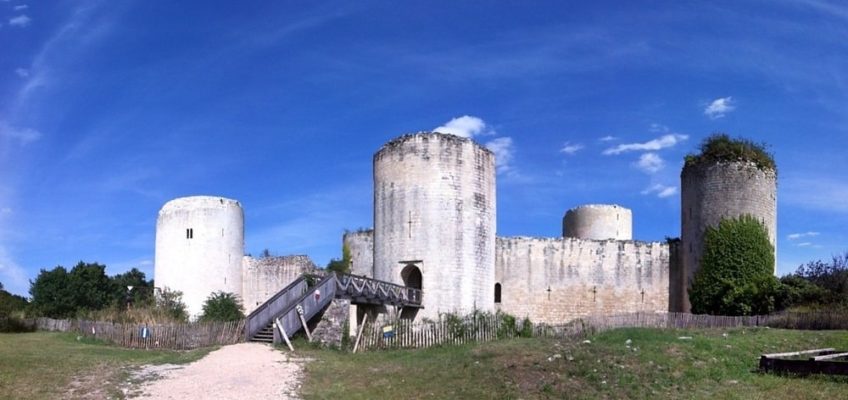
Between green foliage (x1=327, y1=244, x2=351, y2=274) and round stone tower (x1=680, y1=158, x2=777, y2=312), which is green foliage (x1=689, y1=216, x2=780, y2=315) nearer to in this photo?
round stone tower (x1=680, y1=158, x2=777, y2=312)

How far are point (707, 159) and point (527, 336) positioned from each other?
1422 centimetres

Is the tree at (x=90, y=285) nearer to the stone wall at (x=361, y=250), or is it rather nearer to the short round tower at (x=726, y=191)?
the stone wall at (x=361, y=250)

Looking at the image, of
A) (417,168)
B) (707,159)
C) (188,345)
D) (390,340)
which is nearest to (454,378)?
(390,340)

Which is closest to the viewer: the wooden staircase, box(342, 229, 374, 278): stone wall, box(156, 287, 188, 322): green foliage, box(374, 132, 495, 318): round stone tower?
the wooden staircase

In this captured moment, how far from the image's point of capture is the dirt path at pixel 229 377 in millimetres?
16156

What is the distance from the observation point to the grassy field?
51.7 feet

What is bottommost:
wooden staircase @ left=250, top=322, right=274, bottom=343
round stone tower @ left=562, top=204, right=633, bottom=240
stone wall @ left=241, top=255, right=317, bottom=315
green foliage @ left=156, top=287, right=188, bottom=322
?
wooden staircase @ left=250, top=322, right=274, bottom=343

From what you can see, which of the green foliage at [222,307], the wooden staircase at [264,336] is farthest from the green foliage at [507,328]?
the green foliage at [222,307]

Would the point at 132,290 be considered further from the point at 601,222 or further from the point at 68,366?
the point at 68,366

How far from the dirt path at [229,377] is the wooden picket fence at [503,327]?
4365mm

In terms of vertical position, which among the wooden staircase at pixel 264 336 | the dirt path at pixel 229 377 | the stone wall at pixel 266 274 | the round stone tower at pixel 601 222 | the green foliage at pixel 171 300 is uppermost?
the round stone tower at pixel 601 222

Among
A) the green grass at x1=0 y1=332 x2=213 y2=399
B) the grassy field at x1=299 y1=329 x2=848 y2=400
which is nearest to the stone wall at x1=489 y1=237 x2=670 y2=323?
the grassy field at x1=299 y1=329 x2=848 y2=400

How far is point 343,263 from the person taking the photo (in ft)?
123

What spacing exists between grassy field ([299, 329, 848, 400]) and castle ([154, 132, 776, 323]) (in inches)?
366
